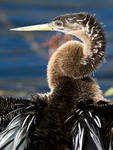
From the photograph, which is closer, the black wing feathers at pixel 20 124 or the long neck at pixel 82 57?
the black wing feathers at pixel 20 124

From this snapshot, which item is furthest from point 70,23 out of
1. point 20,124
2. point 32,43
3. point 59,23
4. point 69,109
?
point 32,43

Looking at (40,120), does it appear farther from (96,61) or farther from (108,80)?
(108,80)

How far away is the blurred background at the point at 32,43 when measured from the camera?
634 centimetres

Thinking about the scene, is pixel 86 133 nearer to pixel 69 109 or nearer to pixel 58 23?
pixel 69 109

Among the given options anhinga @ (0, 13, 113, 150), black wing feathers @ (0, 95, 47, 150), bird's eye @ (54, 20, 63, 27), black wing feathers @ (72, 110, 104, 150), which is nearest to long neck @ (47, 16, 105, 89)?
anhinga @ (0, 13, 113, 150)

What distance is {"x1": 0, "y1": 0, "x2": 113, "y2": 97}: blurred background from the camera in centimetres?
634

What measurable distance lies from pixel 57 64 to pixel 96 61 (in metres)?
0.23

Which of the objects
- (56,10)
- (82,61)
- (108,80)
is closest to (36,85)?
(108,80)

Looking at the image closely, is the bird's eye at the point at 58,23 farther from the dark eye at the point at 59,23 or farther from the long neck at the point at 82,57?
the long neck at the point at 82,57

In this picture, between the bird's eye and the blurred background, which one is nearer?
the bird's eye

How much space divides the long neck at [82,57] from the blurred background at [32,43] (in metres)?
1.26

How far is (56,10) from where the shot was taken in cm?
752

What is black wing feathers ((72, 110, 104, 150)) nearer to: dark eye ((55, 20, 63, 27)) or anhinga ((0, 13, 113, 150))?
anhinga ((0, 13, 113, 150))

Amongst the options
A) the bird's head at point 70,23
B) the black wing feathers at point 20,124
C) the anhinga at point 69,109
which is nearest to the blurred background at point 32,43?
the bird's head at point 70,23
